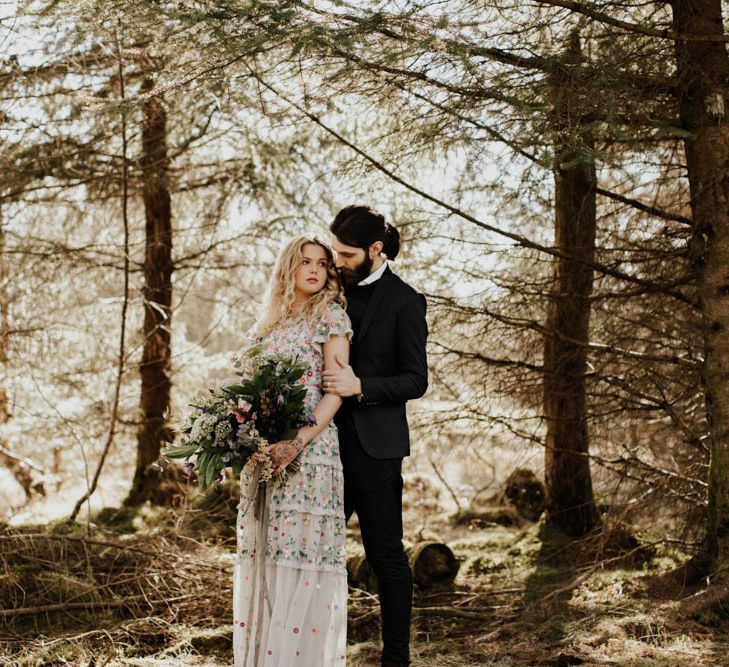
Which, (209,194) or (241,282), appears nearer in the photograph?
(209,194)

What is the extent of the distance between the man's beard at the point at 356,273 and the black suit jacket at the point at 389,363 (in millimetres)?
94

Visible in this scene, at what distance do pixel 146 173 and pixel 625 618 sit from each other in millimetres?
5415

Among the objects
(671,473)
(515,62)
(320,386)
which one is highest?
(515,62)

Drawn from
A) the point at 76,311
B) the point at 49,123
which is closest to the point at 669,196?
the point at 49,123

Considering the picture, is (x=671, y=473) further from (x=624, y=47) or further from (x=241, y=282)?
(x=241, y=282)

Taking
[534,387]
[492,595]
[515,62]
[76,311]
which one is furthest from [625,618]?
[76,311]

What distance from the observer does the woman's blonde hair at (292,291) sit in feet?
12.2

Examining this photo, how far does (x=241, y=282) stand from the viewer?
8875 mm

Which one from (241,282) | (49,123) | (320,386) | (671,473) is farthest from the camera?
(241,282)

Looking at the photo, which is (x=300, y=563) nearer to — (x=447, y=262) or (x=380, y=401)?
(x=380, y=401)

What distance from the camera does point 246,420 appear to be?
3.35 metres

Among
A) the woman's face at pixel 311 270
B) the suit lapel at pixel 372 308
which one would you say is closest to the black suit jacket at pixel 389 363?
the suit lapel at pixel 372 308

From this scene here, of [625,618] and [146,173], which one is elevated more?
[146,173]

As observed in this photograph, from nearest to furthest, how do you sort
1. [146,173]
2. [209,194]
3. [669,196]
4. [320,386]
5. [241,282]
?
[320,386] → [669,196] → [146,173] → [209,194] → [241,282]
